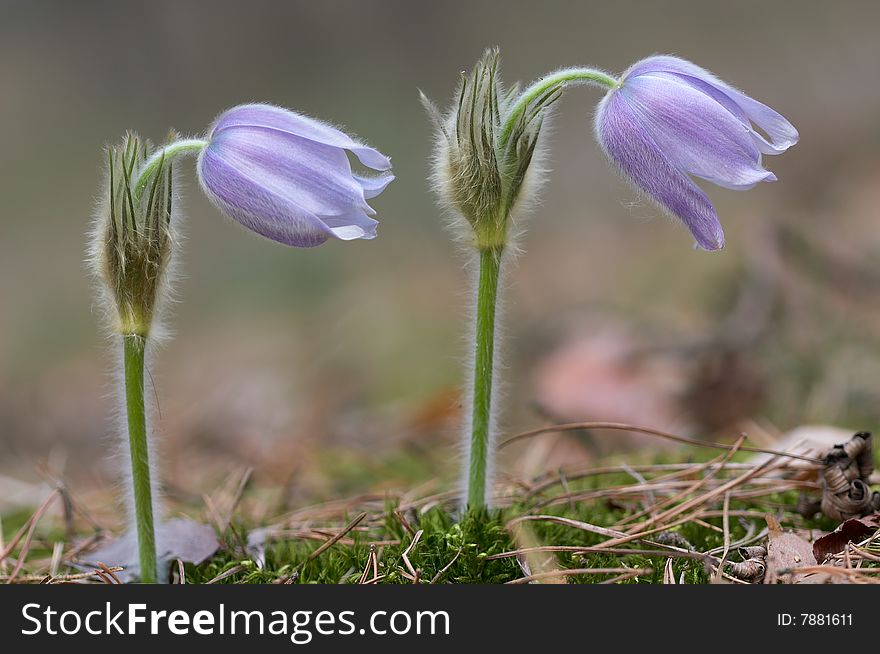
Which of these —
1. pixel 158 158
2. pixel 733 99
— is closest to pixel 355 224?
pixel 158 158

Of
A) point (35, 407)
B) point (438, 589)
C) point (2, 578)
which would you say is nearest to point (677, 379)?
point (438, 589)

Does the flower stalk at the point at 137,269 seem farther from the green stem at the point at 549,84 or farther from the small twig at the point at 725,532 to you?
the small twig at the point at 725,532

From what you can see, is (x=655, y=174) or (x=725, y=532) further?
(x=725, y=532)

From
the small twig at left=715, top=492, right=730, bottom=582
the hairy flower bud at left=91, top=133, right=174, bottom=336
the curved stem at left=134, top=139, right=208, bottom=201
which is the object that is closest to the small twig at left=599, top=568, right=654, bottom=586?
the small twig at left=715, top=492, right=730, bottom=582

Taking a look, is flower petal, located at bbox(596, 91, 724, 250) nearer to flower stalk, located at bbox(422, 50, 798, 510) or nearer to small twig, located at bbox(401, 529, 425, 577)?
flower stalk, located at bbox(422, 50, 798, 510)

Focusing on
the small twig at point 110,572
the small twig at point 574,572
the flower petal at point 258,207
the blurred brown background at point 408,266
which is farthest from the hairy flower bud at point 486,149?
the small twig at point 110,572

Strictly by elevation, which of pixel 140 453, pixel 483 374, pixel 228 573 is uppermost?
pixel 483 374

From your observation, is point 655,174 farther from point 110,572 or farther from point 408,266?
point 408,266
